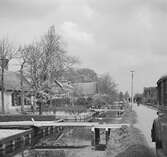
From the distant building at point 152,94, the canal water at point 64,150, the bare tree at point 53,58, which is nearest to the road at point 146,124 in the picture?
the distant building at point 152,94

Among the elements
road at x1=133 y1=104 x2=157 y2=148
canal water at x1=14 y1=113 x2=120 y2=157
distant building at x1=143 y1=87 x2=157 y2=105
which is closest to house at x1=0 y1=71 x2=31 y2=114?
distant building at x1=143 y1=87 x2=157 y2=105

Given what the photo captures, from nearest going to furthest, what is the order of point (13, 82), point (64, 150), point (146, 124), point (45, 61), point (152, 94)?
point (64, 150) < point (152, 94) < point (146, 124) < point (45, 61) < point (13, 82)

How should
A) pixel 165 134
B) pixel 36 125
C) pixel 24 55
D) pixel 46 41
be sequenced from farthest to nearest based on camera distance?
1. pixel 46 41
2. pixel 24 55
3. pixel 36 125
4. pixel 165 134

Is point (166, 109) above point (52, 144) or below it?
above

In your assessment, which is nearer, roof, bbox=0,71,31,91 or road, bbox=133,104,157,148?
road, bbox=133,104,157,148

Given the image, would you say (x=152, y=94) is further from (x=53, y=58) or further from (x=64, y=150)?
(x=53, y=58)

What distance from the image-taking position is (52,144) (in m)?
25.3

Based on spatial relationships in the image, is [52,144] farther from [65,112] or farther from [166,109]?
[65,112]

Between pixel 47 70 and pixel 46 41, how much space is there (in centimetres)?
499

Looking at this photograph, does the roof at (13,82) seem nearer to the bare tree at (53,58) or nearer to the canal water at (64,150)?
the bare tree at (53,58)

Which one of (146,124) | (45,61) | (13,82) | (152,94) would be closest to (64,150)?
(152,94)

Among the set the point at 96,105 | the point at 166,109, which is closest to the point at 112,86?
the point at 96,105

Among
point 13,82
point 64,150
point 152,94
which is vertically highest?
point 13,82

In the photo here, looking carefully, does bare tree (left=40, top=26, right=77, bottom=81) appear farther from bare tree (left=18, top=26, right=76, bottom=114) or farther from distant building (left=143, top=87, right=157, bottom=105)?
distant building (left=143, top=87, right=157, bottom=105)
